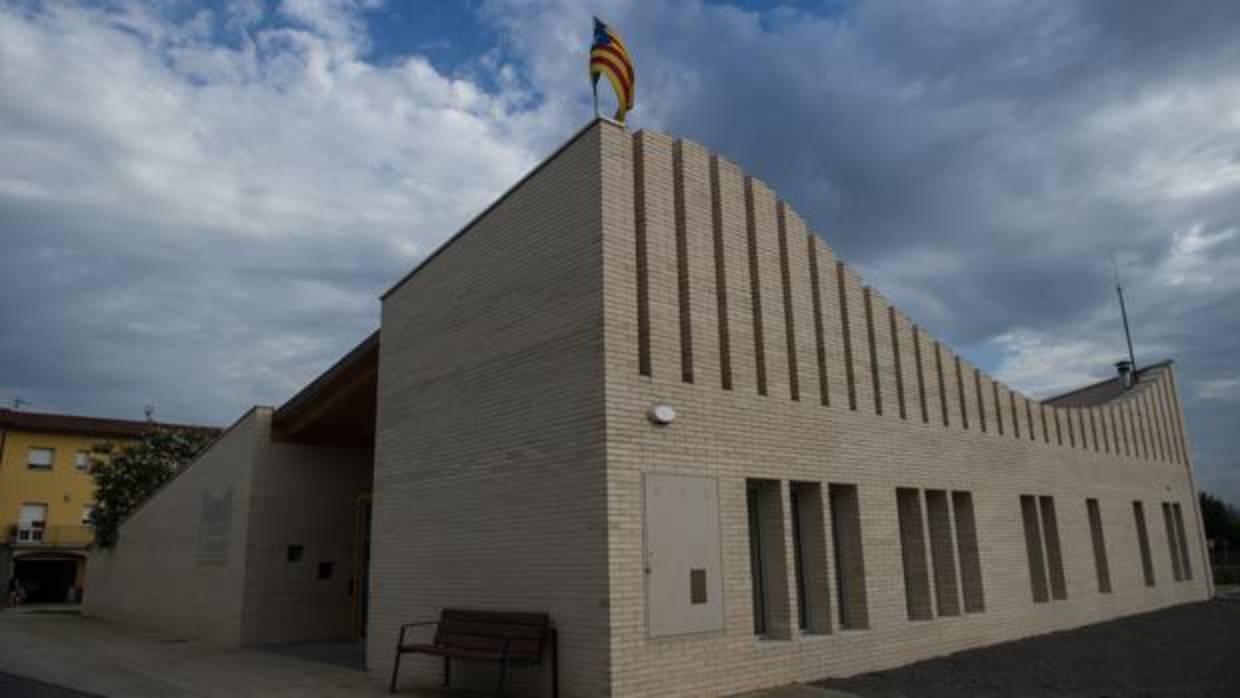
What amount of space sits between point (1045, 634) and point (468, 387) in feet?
36.2

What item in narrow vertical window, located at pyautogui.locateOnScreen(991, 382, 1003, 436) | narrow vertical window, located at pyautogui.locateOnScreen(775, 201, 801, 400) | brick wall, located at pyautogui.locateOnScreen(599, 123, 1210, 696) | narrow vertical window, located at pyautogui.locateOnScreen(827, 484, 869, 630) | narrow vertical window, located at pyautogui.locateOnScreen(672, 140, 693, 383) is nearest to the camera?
brick wall, located at pyautogui.locateOnScreen(599, 123, 1210, 696)

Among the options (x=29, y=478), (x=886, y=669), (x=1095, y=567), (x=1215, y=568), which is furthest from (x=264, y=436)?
(x=1215, y=568)

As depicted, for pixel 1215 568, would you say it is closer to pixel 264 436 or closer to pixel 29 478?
pixel 264 436

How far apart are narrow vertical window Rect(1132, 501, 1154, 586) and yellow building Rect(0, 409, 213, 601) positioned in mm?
39482

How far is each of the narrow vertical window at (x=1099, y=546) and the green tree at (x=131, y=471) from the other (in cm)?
2296

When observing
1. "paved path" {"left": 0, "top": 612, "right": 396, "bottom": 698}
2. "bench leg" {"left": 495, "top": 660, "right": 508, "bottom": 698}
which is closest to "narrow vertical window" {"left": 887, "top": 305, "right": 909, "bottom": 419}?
"bench leg" {"left": 495, "top": 660, "right": 508, "bottom": 698}

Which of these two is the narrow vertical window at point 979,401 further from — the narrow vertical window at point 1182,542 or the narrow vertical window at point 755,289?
the narrow vertical window at point 1182,542

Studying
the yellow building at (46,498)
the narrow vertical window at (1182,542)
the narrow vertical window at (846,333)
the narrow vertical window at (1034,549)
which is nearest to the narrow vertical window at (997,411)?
the narrow vertical window at (1034,549)

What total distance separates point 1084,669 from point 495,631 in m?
7.92

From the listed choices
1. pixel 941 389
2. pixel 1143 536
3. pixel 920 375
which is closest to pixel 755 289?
pixel 920 375

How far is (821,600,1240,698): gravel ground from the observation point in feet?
32.5

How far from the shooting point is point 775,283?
37.3ft

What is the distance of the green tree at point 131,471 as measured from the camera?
80.1 feet

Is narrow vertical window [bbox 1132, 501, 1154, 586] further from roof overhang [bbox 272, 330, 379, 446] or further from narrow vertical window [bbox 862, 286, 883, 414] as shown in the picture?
roof overhang [bbox 272, 330, 379, 446]
